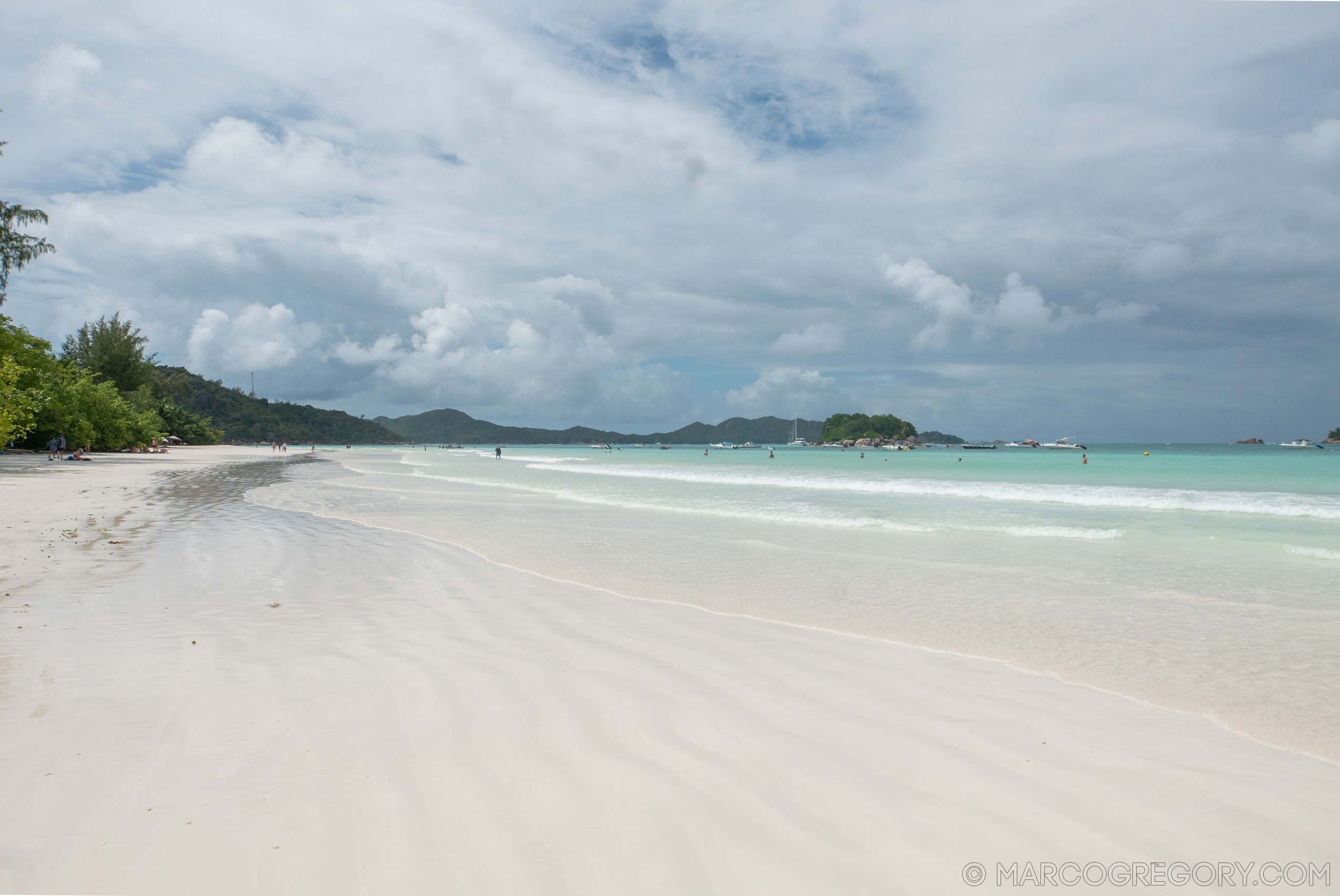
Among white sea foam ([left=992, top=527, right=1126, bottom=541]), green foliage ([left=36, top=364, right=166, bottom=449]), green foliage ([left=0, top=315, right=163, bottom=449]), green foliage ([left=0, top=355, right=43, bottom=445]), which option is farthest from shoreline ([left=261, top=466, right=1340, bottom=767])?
green foliage ([left=36, top=364, right=166, bottom=449])

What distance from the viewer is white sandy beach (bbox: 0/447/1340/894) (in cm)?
277

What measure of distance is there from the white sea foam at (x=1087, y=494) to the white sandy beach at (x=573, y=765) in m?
20.4

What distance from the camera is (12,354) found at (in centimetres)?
3528

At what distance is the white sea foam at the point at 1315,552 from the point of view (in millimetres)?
12180

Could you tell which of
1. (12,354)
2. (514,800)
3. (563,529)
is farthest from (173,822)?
(12,354)

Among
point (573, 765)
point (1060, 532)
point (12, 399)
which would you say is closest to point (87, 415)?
point (12, 399)

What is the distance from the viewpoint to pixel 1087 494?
24.8m

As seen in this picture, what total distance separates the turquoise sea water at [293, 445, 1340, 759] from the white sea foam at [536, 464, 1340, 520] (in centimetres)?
17

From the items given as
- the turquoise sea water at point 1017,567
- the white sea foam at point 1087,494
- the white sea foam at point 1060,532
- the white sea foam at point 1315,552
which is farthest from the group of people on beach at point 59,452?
the white sea foam at point 1315,552

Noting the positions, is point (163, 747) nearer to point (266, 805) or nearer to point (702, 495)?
point (266, 805)

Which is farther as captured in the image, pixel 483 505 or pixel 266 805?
pixel 483 505

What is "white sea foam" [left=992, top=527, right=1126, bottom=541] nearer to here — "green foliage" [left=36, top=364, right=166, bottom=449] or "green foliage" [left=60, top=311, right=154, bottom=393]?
"green foliage" [left=36, top=364, right=166, bottom=449]

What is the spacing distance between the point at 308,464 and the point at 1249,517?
5737 centimetres

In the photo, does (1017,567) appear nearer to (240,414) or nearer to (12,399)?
(12,399)
